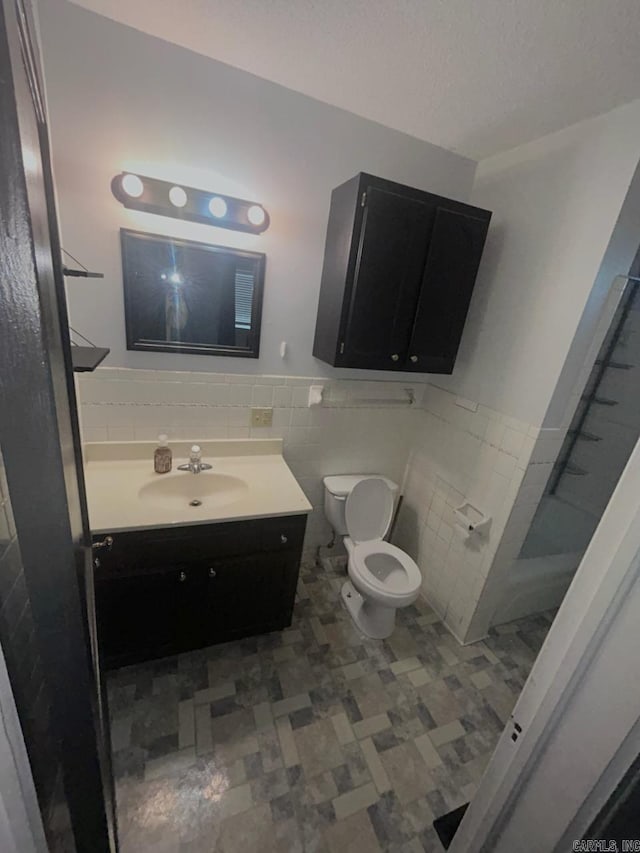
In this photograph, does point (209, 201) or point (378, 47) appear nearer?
point (378, 47)

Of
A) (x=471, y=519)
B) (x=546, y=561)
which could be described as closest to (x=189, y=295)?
(x=471, y=519)

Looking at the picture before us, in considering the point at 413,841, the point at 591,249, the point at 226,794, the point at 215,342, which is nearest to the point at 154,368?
the point at 215,342

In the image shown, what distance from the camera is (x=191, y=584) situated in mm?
1406

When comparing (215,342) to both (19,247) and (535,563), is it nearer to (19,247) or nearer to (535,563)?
(19,247)

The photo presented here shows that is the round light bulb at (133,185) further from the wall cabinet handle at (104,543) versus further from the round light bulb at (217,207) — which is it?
the wall cabinet handle at (104,543)

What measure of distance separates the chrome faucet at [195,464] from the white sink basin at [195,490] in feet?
0.10

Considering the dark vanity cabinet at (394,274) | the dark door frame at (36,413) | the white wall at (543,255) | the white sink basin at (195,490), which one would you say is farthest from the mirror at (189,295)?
the white wall at (543,255)

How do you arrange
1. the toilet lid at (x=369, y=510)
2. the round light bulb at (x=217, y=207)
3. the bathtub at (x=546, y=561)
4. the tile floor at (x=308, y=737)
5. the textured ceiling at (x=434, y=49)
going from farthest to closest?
the toilet lid at (x=369, y=510), the bathtub at (x=546, y=561), the round light bulb at (x=217, y=207), the tile floor at (x=308, y=737), the textured ceiling at (x=434, y=49)

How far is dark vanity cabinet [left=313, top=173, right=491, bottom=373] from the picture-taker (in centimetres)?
138

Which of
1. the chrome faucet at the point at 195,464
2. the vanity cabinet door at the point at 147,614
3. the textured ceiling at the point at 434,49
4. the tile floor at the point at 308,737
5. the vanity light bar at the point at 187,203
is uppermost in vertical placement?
the textured ceiling at the point at 434,49

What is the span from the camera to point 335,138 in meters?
1.47

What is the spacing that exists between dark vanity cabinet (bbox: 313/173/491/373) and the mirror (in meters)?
0.35

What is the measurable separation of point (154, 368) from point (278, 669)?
1.49 metres

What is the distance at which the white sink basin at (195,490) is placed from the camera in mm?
1534
